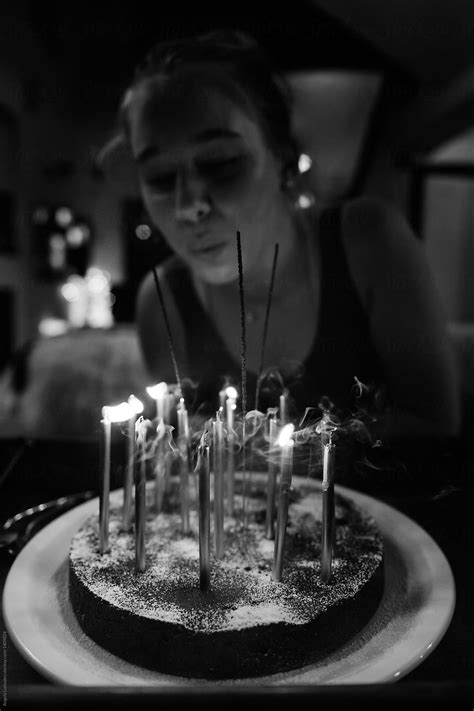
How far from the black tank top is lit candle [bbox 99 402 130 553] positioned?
22.8 inches

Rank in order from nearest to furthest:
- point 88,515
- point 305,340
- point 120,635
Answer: point 120,635, point 88,515, point 305,340

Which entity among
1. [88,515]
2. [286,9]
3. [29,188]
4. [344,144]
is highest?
[286,9]

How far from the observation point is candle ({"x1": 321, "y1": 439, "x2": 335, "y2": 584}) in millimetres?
528

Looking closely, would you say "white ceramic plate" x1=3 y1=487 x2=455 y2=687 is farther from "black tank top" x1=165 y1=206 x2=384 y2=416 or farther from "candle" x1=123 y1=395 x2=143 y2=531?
"black tank top" x1=165 y1=206 x2=384 y2=416

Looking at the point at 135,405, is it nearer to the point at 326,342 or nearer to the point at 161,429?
the point at 161,429

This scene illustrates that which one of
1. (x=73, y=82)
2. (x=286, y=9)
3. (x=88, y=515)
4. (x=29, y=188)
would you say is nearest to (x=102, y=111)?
(x=73, y=82)

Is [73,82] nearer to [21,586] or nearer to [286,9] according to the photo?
[286,9]

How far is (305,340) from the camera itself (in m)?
1.26

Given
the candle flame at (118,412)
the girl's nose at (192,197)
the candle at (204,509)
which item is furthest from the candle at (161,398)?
the girl's nose at (192,197)

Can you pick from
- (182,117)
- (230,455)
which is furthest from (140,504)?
(182,117)

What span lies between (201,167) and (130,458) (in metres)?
0.56

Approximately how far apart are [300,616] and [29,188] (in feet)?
19.0

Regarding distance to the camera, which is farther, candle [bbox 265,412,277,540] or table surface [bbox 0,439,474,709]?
candle [bbox 265,412,277,540]

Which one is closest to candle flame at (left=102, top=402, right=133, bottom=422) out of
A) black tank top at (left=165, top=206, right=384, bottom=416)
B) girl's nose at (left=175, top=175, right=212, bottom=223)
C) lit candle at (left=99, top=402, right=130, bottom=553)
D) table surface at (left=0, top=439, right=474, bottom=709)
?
lit candle at (left=99, top=402, right=130, bottom=553)
